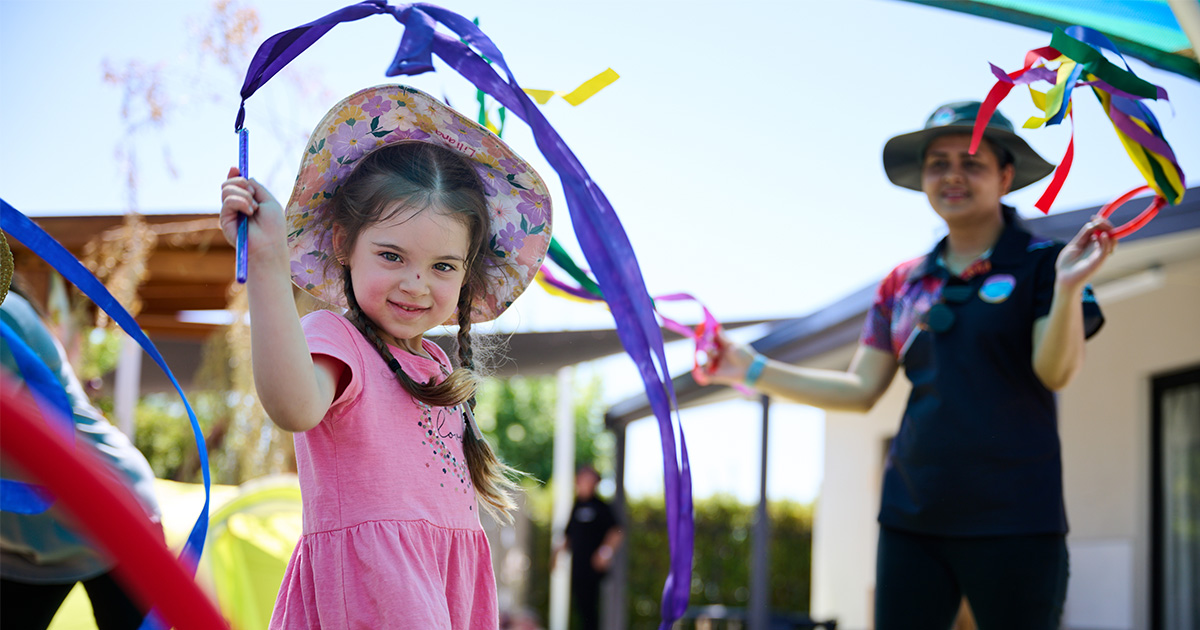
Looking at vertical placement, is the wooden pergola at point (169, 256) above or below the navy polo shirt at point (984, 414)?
above

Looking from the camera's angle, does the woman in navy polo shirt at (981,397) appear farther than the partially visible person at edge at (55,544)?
No

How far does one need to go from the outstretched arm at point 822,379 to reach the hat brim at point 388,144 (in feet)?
3.23

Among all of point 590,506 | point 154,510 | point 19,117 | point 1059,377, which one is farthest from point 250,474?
point 590,506

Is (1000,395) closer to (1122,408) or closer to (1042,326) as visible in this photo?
(1042,326)

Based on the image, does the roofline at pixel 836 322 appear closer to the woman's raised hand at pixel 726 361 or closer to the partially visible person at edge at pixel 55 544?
the woman's raised hand at pixel 726 361

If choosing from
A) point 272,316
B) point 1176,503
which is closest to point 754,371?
point 272,316

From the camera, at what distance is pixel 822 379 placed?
250 cm

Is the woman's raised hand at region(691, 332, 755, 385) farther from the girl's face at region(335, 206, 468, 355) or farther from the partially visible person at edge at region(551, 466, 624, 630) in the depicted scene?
the partially visible person at edge at region(551, 466, 624, 630)

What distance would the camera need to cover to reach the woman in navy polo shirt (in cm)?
200

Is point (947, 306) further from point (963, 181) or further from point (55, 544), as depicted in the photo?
point (55, 544)

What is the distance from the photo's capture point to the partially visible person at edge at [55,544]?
210 centimetres

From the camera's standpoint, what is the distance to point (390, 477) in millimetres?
1413

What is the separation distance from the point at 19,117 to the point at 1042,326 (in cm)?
431

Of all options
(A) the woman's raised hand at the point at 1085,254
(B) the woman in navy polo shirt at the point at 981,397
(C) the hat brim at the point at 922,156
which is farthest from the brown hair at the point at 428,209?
(C) the hat brim at the point at 922,156
